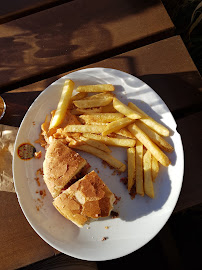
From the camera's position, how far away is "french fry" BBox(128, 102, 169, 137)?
2.17 meters

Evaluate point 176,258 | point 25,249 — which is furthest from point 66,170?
point 176,258

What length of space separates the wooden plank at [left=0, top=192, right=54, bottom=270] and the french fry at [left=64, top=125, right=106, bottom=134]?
28.2 inches

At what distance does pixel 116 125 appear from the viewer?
2.16 meters

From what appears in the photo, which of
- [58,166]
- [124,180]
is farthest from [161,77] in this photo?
[58,166]

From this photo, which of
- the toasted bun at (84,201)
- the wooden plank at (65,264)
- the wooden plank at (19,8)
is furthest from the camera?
the wooden plank at (19,8)

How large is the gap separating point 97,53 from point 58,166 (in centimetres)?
116

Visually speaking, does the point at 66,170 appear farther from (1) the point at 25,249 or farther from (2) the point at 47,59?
(2) the point at 47,59

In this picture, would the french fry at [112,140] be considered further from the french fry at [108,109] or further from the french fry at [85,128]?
the french fry at [108,109]

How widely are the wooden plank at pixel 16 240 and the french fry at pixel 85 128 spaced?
0.72 m

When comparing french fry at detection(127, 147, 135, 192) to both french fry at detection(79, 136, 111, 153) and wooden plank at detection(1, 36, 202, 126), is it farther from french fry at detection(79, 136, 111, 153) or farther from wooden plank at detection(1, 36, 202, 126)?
wooden plank at detection(1, 36, 202, 126)

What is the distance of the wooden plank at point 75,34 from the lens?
2570 millimetres

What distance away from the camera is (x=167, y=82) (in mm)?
2508

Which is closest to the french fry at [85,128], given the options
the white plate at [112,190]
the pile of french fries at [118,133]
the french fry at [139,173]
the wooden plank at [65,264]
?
the pile of french fries at [118,133]

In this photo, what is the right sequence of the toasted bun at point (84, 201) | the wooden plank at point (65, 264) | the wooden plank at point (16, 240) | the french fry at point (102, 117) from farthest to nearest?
the wooden plank at point (65, 264) → the french fry at point (102, 117) → the wooden plank at point (16, 240) → the toasted bun at point (84, 201)
